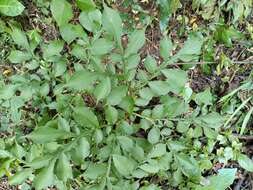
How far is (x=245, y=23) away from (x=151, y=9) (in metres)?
0.45

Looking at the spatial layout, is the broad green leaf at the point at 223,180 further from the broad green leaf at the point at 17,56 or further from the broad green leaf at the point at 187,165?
the broad green leaf at the point at 17,56

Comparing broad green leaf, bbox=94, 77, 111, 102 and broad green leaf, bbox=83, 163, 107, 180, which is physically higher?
broad green leaf, bbox=94, 77, 111, 102

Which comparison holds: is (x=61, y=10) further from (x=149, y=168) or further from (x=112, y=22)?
(x=149, y=168)

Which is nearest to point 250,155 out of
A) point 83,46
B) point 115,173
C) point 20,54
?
point 115,173

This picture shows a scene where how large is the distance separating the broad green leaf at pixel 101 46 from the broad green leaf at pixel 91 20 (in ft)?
0.36

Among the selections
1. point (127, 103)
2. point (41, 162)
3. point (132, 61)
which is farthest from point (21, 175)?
point (132, 61)

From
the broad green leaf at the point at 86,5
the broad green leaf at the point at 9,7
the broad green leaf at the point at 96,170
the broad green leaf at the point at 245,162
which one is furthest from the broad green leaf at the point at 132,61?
the broad green leaf at the point at 245,162

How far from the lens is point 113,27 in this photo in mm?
1235

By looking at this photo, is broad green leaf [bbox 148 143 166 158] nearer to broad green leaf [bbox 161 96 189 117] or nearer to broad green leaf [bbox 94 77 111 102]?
broad green leaf [bbox 161 96 189 117]

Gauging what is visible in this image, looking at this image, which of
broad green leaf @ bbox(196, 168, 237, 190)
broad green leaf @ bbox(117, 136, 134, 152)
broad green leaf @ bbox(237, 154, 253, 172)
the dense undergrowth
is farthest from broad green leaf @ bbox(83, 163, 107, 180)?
broad green leaf @ bbox(237, 154, 253, 172)

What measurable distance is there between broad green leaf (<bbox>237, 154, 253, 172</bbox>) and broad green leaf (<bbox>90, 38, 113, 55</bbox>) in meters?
0.93

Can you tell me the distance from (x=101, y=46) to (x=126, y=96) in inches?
7.6

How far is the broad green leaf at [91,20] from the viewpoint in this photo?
1386 mm

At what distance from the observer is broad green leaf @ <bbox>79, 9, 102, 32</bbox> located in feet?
4.55
